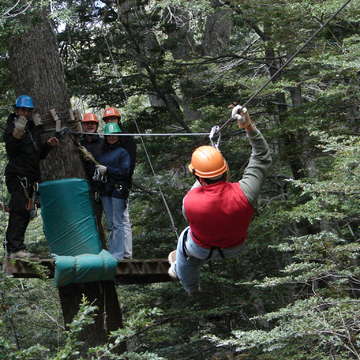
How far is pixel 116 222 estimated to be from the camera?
21.7 feet

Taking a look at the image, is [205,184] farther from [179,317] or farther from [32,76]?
[179,317]

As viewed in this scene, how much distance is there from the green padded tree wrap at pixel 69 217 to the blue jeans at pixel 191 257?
5.76 ft

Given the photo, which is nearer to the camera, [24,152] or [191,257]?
[191,257]

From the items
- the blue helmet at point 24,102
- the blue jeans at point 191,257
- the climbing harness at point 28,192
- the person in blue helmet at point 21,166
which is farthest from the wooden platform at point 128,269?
the blue helmet at point 24,102

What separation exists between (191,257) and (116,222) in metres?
2.05

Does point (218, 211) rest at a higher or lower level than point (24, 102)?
lower

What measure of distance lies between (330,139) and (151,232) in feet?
13.5

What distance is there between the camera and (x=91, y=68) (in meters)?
9.49

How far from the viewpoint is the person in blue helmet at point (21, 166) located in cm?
623

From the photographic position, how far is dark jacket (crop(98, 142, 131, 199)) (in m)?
6.50

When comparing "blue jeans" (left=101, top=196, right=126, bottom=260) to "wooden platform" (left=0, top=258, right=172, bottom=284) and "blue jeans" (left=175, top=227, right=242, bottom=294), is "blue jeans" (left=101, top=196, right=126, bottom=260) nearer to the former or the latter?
"wooden platform" (left=0, top=258, right=172, bottom=284)

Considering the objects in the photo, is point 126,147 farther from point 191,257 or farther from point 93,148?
point 191,257

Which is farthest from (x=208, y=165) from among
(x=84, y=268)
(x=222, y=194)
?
(x=84, y=268)

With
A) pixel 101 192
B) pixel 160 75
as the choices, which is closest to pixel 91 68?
pixel 160 75
